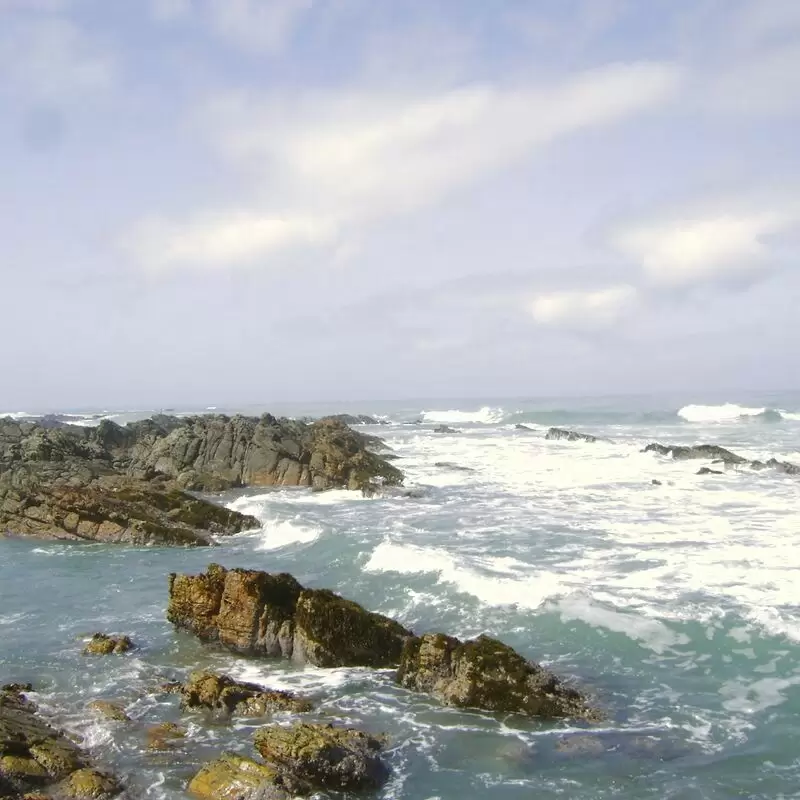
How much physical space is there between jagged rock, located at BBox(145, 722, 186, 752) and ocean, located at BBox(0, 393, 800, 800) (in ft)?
0.53

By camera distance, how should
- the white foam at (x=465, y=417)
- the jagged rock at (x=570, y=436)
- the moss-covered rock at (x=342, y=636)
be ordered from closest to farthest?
the moss-covered rock at (x=342, y=636) < the jagged rock at (x=570, y=436) < the white foam at (x=465, y=417)

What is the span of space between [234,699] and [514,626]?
19.9 feet

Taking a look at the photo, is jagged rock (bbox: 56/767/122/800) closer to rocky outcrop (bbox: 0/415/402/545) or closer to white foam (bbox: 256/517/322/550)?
white foam (bbox: 256/517/322/550)

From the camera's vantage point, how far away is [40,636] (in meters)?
14.4

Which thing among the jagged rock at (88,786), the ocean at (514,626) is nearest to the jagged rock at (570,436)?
the ocean at (514,626)

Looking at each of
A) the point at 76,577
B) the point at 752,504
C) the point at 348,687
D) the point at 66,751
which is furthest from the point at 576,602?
the point at 752,504

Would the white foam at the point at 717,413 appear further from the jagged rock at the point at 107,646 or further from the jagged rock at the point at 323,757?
the jagged rock at the point at 323,757

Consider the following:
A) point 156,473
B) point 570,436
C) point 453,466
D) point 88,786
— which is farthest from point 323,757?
point 570,436

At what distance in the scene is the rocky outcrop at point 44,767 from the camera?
8250mm

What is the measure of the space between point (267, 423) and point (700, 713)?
3551 cm

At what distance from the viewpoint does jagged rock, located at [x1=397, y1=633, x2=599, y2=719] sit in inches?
412

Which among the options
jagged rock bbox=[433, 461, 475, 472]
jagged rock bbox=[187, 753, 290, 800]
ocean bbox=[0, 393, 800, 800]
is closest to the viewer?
jagged rock bbox=[187, 753, 290, 800]

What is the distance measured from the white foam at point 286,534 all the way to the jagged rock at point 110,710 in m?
11.9

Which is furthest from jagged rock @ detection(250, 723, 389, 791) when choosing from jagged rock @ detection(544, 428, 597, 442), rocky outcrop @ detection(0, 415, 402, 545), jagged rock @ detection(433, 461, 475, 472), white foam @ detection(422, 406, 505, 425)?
white foam @ detection(422, 406, 505, 425)
